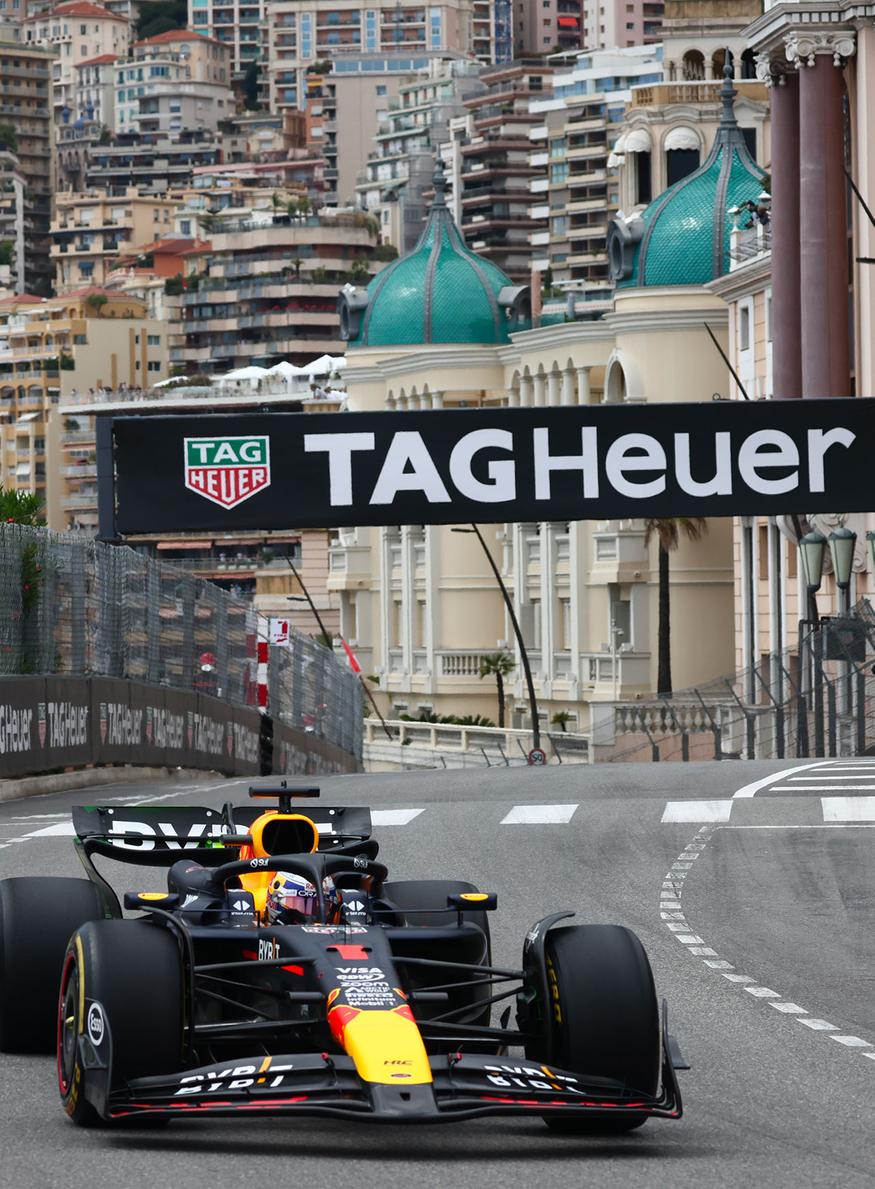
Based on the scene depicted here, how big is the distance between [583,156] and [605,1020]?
17756cm

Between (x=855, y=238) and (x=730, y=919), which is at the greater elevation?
(x=855, y=238)

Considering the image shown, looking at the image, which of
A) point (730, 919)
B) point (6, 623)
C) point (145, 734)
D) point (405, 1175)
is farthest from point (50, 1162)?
point (145, 734)

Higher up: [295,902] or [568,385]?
[568,385]

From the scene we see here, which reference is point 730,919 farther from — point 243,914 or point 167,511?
point 167,511

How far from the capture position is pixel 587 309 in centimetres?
10300

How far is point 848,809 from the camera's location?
24688 mm

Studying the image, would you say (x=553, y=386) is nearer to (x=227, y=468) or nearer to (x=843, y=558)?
(x=843, y=558)

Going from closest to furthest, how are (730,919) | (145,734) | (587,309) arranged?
(730,919)
(145,734)
(587,309)

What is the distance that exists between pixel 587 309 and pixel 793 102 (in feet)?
128

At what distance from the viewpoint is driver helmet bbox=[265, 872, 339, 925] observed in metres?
10.5

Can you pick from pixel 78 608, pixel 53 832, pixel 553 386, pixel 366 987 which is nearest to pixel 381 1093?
pixel 366 987

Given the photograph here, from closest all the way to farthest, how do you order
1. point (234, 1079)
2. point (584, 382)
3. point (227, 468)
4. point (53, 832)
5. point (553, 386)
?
point (234, 1079) < point (53, 832) < point (227, 468) < point (584, 382) < point (553, 386)

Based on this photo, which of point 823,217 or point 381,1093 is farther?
point 823,217

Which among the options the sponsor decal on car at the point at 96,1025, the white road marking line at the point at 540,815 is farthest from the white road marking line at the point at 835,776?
the sponsor decal on car at the point at 96,1025
